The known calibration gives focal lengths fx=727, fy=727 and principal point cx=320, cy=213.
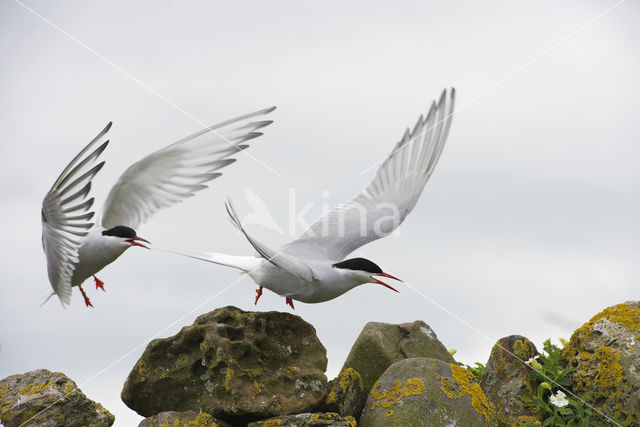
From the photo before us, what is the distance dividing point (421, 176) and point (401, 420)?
133 inches

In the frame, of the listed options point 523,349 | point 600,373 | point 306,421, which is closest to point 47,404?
point 306,421

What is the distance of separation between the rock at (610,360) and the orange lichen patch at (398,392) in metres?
1.88

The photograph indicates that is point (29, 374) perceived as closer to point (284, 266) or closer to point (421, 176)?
point (284, 266)

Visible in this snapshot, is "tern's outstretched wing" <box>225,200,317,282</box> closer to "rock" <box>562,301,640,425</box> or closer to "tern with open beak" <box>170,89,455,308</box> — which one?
"tern with open beak" <box>170,89,455,308</box>

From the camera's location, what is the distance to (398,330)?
323 inches

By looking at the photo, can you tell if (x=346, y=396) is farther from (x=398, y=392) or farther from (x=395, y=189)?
(x=395, y=189)

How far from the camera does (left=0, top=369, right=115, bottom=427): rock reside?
6.72m

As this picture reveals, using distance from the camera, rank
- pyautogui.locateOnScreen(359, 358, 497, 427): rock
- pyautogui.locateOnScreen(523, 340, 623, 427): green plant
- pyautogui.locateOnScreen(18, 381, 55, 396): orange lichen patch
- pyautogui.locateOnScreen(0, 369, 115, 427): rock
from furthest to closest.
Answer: pyautogui.locateOnScreen(523, 340, 623, 427): green plant, pyautogui.locateOnScreen(18, 381, 55, 396): orange lichen patch, pyautogui.locateOnScreen(0, 369, 115, 427): rock, pyautogui.locateOnScreen(359, 358, 497, 427): rock

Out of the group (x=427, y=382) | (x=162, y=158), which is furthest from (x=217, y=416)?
(x=162, y=158)

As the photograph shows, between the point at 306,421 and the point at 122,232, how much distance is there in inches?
133

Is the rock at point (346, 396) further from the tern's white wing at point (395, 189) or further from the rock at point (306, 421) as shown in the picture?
the tern's white wing at point (395, 189)

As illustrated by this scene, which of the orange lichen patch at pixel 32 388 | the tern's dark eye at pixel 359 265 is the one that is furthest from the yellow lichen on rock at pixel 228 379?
the orange lichen patch at pixel 32 388

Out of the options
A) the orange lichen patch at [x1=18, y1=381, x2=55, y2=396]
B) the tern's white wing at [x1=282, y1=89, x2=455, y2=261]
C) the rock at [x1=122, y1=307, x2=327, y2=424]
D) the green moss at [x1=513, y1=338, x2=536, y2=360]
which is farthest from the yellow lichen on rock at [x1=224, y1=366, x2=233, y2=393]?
the green moss at [x1=513, y1=338, x2=536, y2=360]

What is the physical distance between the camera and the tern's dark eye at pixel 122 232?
26.9ft
